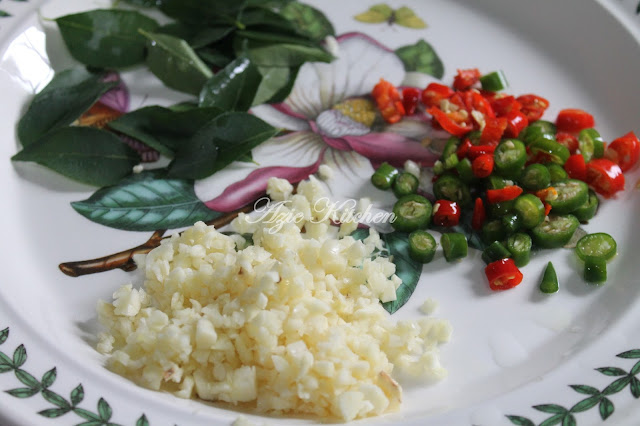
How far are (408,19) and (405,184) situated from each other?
98 cm

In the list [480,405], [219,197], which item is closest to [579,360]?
[480,405]

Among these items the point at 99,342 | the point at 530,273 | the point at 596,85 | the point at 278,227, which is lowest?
the point at 99,342

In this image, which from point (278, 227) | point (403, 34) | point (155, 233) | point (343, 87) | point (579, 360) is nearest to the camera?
point (579, 360)

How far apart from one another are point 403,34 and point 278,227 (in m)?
1.24

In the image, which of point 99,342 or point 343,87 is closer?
point 99,342

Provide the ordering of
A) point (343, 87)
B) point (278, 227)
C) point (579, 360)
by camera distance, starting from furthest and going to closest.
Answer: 1. point (343, 87)
2. point (278, 227)
3. point (579, 360)

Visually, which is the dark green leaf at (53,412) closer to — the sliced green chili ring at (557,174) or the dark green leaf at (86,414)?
the dark green leaf at (86,414)

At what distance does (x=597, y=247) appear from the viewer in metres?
2.02

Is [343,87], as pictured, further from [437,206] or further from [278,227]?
[278,227]

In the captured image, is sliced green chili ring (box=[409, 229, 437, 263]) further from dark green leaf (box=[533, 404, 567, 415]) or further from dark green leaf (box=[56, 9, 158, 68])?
dark green leaf (box=[56, 9, 158, 68])

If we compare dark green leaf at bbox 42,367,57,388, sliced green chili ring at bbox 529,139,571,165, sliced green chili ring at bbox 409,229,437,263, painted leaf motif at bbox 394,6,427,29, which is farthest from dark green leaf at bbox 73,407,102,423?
painted leaf motif at bbox 394,6,427,29

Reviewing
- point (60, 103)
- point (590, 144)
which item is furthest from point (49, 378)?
point (590, 144)

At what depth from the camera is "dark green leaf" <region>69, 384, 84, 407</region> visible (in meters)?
1.51

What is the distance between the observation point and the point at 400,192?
7.09ft
